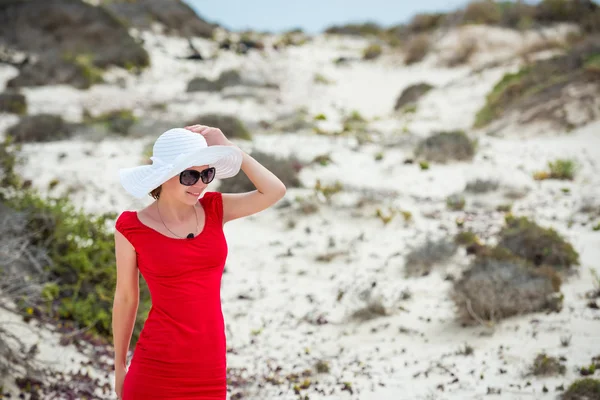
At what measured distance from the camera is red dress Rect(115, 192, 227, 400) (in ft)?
8.00

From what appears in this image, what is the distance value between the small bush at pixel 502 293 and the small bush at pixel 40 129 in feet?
30.1

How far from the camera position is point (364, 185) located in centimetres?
1047

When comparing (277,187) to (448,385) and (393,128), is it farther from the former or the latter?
(393,128)

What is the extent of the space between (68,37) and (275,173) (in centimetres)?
1671

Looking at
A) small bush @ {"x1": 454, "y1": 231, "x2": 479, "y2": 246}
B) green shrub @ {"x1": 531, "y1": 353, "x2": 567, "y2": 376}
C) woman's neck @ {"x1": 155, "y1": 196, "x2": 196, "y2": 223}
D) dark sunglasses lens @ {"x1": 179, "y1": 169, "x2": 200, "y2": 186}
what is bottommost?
small bush @ {"x1": 454, "y1": 231, "x2": 479, "y2": 246}

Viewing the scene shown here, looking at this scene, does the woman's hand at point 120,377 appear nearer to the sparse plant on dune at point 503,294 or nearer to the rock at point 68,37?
the sparse plant on dune at point 503,294

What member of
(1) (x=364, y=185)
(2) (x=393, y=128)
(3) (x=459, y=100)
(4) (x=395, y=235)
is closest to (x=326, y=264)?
(4) (x=395, y=235)

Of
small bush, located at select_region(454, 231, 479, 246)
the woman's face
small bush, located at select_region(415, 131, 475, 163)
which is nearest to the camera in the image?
the woman's face

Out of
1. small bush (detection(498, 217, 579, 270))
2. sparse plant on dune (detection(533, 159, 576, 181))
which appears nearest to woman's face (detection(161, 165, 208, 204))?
small bush (detection(498, 217, 579, 270))

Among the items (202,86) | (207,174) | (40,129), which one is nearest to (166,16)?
(202,86)

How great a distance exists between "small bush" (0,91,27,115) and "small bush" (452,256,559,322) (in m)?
12.2

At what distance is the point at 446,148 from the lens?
11.6 meters

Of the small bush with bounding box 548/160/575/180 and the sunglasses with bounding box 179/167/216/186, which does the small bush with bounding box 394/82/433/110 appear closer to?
the small bush with bounding box 548/160/575/180

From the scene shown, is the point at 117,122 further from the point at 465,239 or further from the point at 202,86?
the point at 465,239
